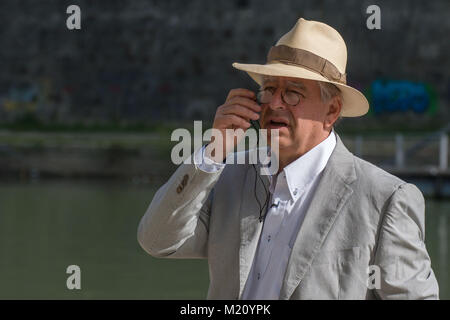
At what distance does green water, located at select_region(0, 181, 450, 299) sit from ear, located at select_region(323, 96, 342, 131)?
13.9 feet

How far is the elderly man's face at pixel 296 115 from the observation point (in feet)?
5.99

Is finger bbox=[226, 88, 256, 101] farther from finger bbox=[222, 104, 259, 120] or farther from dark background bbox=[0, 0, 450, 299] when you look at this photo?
dark background bbox=[0, 0, 450, 299]

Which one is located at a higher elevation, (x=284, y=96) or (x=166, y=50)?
(x=166, y=50)

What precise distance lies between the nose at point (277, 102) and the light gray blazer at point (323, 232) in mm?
150

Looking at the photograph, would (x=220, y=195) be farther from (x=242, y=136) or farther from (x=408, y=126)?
(x=408, y=126)

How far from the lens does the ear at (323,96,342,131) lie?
190 cm

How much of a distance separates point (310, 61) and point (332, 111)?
13cm

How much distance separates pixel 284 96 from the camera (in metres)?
1.84

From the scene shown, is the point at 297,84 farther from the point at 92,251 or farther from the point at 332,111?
the point at 92,251

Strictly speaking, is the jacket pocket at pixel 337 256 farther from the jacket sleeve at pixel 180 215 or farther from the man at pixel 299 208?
the jacket sleeve at pixel 180 215

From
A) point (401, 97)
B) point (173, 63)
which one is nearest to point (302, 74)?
point (401, 97)

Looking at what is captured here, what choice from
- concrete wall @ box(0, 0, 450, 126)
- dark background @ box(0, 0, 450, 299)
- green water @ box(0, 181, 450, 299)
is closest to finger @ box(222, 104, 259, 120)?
green water @ box(0, 181, 450, 299)

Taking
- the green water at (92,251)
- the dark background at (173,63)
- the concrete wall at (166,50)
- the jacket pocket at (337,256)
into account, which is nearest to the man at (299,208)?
the jacket pocket at (337,256)
